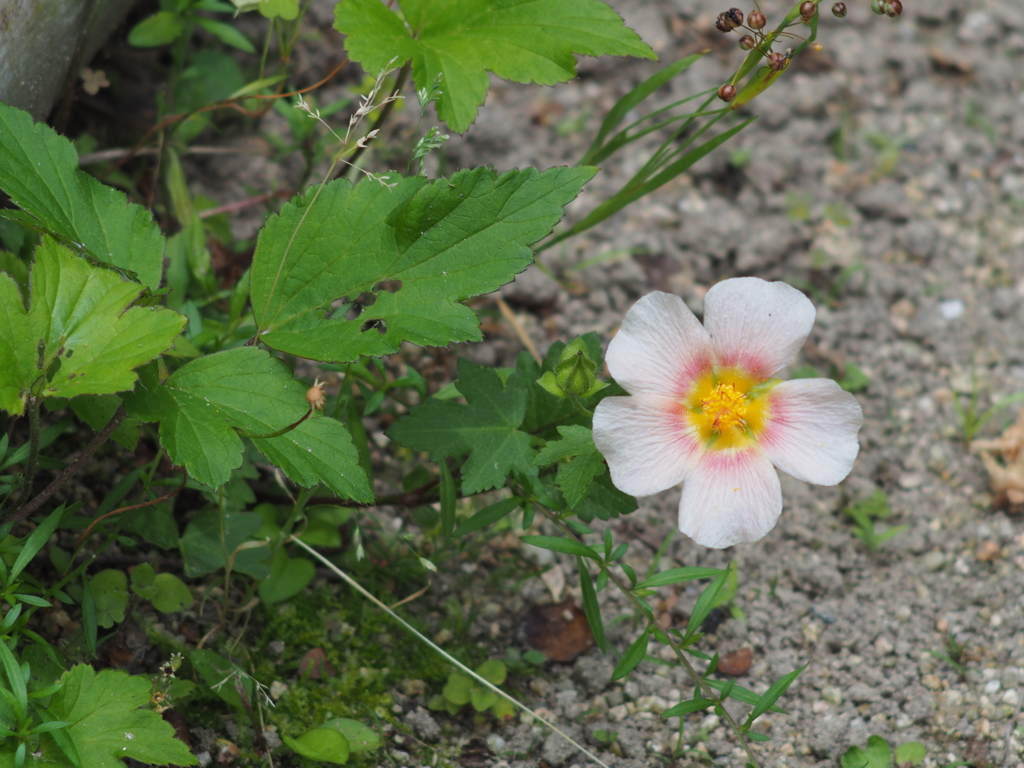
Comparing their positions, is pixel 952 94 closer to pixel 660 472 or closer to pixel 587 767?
pixel 660 472

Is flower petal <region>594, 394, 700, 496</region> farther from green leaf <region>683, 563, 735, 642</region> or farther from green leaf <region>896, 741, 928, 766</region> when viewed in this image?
green leaf <region>896, 741, 928, 766</region>

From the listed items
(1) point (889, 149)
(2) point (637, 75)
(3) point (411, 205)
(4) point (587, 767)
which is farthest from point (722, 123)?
(4) point (587, 767)

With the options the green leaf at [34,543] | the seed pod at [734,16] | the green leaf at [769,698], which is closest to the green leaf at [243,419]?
the green leaf at [34,543]

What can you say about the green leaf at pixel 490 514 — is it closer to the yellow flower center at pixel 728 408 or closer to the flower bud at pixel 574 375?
the flower bud at pixel 574 375

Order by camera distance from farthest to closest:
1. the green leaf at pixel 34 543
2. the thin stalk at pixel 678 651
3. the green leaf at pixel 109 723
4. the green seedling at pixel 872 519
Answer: the green seedling at pixel 872 519 < the thin stalk at pixel 678 651 < the green leaf at pixel 34 543 < the green leaf at pixel 109 723

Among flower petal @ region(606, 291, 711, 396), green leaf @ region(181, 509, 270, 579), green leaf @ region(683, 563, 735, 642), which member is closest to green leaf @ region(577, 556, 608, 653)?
green leaf @ region(683, 563, 735, 642)

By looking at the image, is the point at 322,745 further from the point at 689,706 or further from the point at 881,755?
the point at 881,755

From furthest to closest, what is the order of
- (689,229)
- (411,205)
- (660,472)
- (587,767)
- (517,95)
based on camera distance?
(517,95), (689,229), (587,767), (411,205), (660,472)
